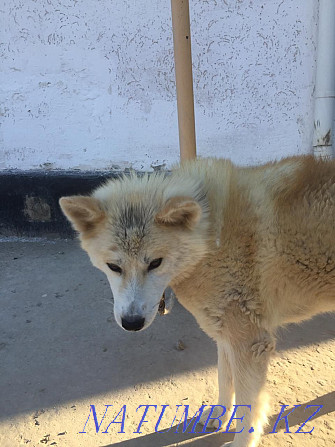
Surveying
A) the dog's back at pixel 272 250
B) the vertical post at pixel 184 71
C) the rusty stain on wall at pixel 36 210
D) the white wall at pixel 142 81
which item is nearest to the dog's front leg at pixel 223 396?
the dog's back at pixel 272 250

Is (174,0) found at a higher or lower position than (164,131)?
higher

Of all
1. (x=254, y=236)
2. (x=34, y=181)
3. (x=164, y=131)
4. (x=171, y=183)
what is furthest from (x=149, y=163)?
(x=254, y=236)

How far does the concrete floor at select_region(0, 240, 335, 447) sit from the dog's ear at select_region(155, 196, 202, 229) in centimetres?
134

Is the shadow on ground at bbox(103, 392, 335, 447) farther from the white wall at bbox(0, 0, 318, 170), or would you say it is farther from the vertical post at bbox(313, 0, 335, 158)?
the white wall at bbox(0, 0, 318, 170)

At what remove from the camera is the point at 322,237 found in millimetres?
1963

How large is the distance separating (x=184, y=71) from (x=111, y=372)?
242cm

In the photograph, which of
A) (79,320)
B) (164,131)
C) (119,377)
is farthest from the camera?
(164,131)

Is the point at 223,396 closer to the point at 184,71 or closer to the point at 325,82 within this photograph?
the point at 184,71

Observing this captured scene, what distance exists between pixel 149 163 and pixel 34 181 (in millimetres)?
1553

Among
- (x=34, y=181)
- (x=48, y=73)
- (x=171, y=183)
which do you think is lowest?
(x=34, y=181)

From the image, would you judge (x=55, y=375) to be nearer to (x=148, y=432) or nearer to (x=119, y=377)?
(x=119, y=377)

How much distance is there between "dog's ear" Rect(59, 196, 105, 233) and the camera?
1986 mm

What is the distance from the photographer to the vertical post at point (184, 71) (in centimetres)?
290

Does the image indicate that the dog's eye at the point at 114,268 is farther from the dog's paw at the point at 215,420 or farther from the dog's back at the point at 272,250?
the dog's paw at the point at 215,420
